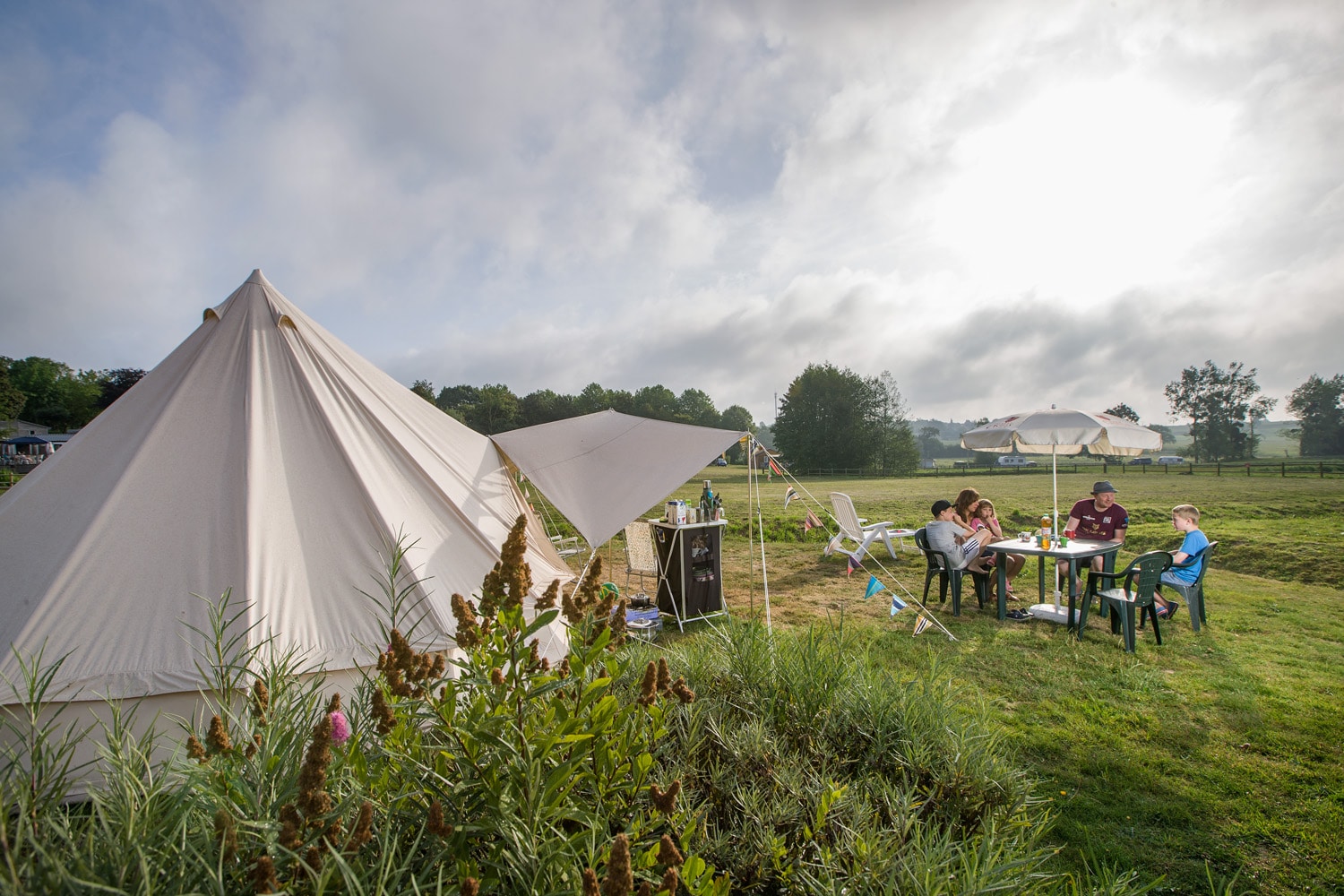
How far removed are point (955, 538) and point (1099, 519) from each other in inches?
63.8

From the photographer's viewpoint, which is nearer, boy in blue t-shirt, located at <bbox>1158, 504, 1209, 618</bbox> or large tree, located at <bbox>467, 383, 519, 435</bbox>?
boy in blue t-shirt, located at <bbox>1158, 504, 1209, 618</bbox>

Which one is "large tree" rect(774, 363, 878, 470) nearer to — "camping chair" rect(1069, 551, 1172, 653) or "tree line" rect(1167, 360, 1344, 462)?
"tree line" rect(1167, 360, 1344, 462)

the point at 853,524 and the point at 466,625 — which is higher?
the point at 466,625

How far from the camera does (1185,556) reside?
17.9 ft

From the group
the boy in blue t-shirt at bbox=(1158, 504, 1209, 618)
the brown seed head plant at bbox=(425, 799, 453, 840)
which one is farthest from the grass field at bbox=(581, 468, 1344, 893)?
the brown seed head plant at bbox=(425, 799, 453, 840)

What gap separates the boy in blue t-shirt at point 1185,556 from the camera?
17.8ft

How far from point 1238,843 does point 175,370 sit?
238 inches

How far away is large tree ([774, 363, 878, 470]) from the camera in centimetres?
4147

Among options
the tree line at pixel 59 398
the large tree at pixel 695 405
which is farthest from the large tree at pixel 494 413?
the tree line at pixel 59 398

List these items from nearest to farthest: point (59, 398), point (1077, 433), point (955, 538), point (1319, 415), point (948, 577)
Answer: point (955, 538) < point (948, 577) < point (1077, 433) < point (1319, 415) < point (59, 398)

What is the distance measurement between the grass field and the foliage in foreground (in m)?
0.58

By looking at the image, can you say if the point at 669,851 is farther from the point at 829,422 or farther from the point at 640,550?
the point at 829,422

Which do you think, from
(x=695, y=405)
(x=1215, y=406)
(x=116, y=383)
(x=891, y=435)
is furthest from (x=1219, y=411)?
(x=116, y=383)

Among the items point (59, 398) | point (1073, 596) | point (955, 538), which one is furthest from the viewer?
point (59, 398)
